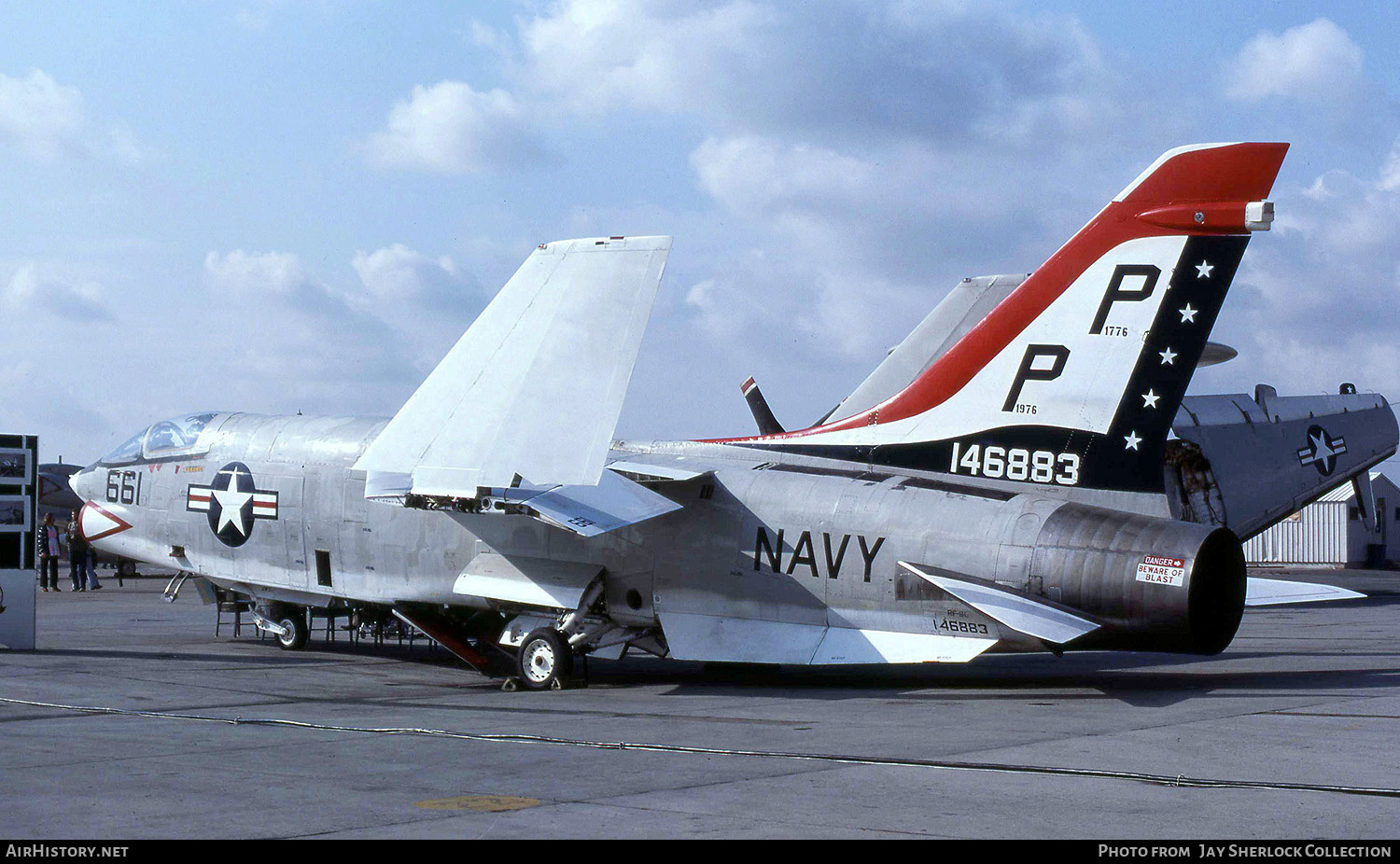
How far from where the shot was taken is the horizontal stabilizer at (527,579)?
53.2ft

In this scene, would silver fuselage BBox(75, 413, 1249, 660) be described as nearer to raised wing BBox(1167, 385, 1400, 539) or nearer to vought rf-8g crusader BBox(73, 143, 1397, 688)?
vought rf-8g crusader BBox(73, 143, 1397, 688)

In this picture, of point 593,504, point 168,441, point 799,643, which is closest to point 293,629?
point 168,441

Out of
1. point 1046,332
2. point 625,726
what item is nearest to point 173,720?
point 625,726

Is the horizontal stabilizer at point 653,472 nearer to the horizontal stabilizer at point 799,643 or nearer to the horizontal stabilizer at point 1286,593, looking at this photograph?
the horizontal stabilizer at point 799,643

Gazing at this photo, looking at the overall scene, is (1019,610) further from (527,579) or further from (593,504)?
(527,579)

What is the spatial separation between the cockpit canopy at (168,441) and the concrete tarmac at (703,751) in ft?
10.5

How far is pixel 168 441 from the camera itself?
66.7 feet

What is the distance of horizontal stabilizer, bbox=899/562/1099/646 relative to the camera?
13016 millimetres

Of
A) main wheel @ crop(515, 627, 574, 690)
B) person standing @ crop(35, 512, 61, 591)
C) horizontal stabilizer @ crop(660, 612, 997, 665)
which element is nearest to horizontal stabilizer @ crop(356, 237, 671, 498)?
main wheel @ crop(515, 627, 574, 690)

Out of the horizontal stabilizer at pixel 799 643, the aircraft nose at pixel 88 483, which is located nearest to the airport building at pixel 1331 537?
the horizontal stabilizer at pixel 799 643

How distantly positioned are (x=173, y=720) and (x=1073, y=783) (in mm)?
Result: 8061

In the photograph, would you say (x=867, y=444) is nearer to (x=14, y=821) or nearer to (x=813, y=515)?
(x=813, y=515)

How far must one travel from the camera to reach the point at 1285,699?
532 inches

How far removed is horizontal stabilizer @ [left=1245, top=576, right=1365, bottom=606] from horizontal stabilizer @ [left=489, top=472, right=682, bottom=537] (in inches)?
271
